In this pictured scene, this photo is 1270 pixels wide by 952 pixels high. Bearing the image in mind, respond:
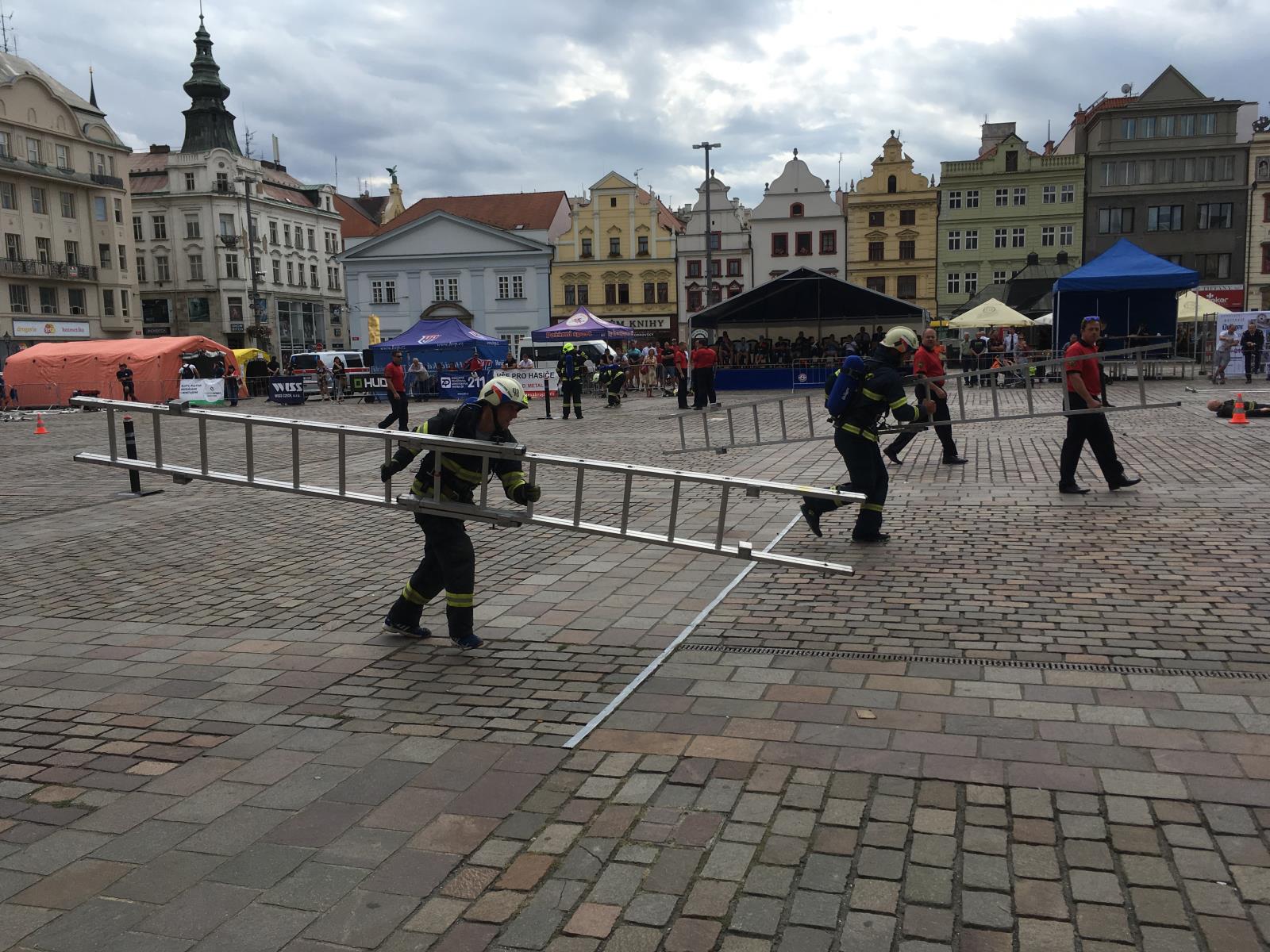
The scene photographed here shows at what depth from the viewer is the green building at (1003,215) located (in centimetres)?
6003

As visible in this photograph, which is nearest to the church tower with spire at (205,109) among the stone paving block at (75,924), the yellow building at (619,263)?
the yellow building at (619,263)

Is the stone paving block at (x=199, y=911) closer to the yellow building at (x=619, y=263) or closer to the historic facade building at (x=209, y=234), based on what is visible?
the yellow building at (x=619, y=263)

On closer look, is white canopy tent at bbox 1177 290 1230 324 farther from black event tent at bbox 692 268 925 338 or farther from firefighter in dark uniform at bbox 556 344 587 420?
firefighter in dark uniform at bbox 556 344 587 420

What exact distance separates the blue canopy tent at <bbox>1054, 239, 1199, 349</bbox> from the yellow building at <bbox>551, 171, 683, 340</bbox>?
3626 centimetres

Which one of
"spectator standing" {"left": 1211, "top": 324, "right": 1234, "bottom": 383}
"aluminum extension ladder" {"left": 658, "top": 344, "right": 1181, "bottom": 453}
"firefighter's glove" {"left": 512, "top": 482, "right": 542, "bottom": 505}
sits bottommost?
"aluminum extension ladder" {"left": 658, "top": 344, "right": 1181, "bottom": 453}

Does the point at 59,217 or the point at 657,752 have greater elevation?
the point at 59,217

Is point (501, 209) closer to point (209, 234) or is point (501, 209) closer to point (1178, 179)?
point (209, 234)

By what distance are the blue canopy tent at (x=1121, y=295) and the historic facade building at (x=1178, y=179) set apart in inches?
1273

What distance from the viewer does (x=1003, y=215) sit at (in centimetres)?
6116

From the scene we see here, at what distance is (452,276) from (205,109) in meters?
25.7

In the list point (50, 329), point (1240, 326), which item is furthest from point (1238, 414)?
point (50, 329)

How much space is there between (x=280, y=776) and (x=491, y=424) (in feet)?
7.57

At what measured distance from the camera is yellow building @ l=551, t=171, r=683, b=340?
212 ft

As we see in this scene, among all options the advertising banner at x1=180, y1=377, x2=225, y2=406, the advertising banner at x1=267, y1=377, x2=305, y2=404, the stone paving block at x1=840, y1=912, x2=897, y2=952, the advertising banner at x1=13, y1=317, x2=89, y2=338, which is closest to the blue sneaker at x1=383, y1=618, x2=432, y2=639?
the stone paving block at x1=840, y1=912, x2=897, y2=952
